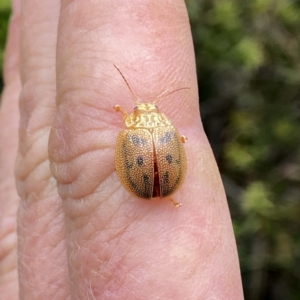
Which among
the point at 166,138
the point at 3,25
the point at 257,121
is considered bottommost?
the point at 257,121

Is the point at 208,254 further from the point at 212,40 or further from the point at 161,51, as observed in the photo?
→ the point at 212,40

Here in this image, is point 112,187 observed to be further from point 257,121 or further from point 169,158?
point 257,121

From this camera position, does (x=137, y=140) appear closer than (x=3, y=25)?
Yes

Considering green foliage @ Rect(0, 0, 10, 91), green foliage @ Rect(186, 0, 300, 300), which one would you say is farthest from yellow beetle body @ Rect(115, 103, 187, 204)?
green foliage @ Rect(0, 0, 10, 91)

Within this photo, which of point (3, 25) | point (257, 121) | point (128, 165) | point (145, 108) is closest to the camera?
point (128, 165)

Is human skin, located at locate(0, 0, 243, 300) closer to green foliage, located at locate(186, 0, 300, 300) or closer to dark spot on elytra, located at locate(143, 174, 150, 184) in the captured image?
dark spot on elytra, located at locate(143, 174, 150, 184)

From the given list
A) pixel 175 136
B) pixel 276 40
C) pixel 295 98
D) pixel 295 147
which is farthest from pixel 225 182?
pixel 175 136

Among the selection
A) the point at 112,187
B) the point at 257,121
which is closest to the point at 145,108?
the point at 112,187
